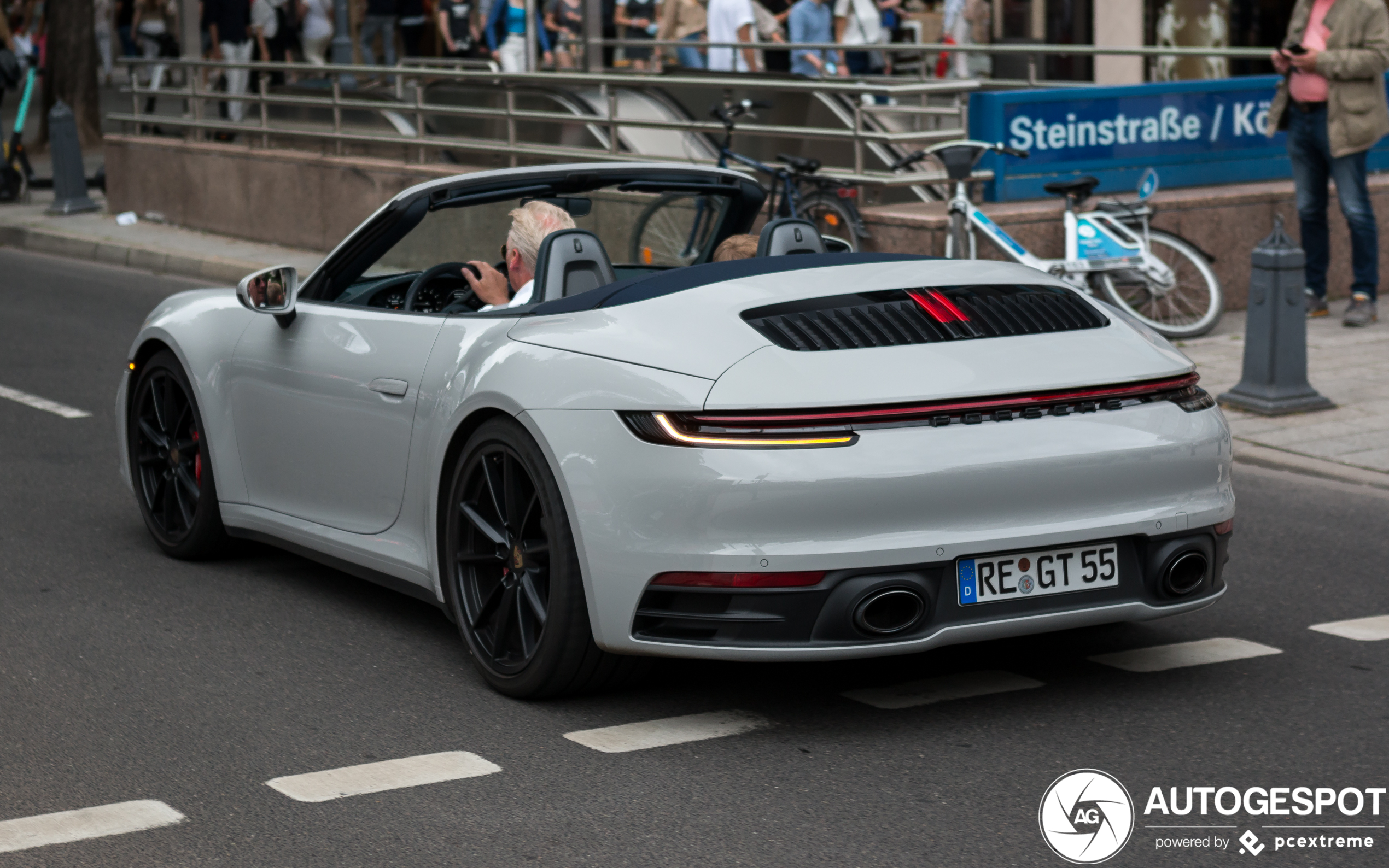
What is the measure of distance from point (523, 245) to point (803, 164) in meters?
6.93

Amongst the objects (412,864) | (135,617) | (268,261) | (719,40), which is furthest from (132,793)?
(719,40)

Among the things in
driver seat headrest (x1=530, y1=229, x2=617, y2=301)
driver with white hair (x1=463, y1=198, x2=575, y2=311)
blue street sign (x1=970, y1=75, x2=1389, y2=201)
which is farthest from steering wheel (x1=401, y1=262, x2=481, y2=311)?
blue street sign (x1=970, y1=75, x2=1389, y2=201)

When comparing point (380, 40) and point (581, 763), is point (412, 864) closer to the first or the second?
point (581, 763)

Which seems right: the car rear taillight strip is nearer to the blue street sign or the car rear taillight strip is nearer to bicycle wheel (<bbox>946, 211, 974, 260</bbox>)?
bicycle wheel (<bbox>946, 211, 974, 260</bbox>)

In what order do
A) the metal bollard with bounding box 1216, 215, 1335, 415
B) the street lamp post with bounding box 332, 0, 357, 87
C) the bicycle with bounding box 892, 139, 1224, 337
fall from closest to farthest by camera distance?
1. the metal bollard with bounding box 1216, 215, 1335, 415
2. the bicycle with bounding box 892, 139, 1224, 337
3. the street lamp post with bounding box 332, 0, 357, 87

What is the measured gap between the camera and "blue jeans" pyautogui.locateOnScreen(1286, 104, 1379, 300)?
433 inches

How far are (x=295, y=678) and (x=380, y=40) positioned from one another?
2211 centimetres

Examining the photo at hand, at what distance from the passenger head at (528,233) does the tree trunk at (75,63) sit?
21537 millimetres

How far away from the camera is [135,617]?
5.82 meters

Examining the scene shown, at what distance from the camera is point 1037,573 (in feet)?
14.6

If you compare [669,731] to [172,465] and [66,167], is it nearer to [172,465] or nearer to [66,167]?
[172,465]

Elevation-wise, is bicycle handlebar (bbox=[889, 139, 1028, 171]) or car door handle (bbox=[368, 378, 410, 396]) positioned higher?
bicycle handlebar (bbox=[889, 139, 1028, 171])

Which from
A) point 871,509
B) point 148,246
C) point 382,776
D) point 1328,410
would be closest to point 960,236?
point 1328,410

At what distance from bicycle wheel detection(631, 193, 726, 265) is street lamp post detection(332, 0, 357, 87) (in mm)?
22365
